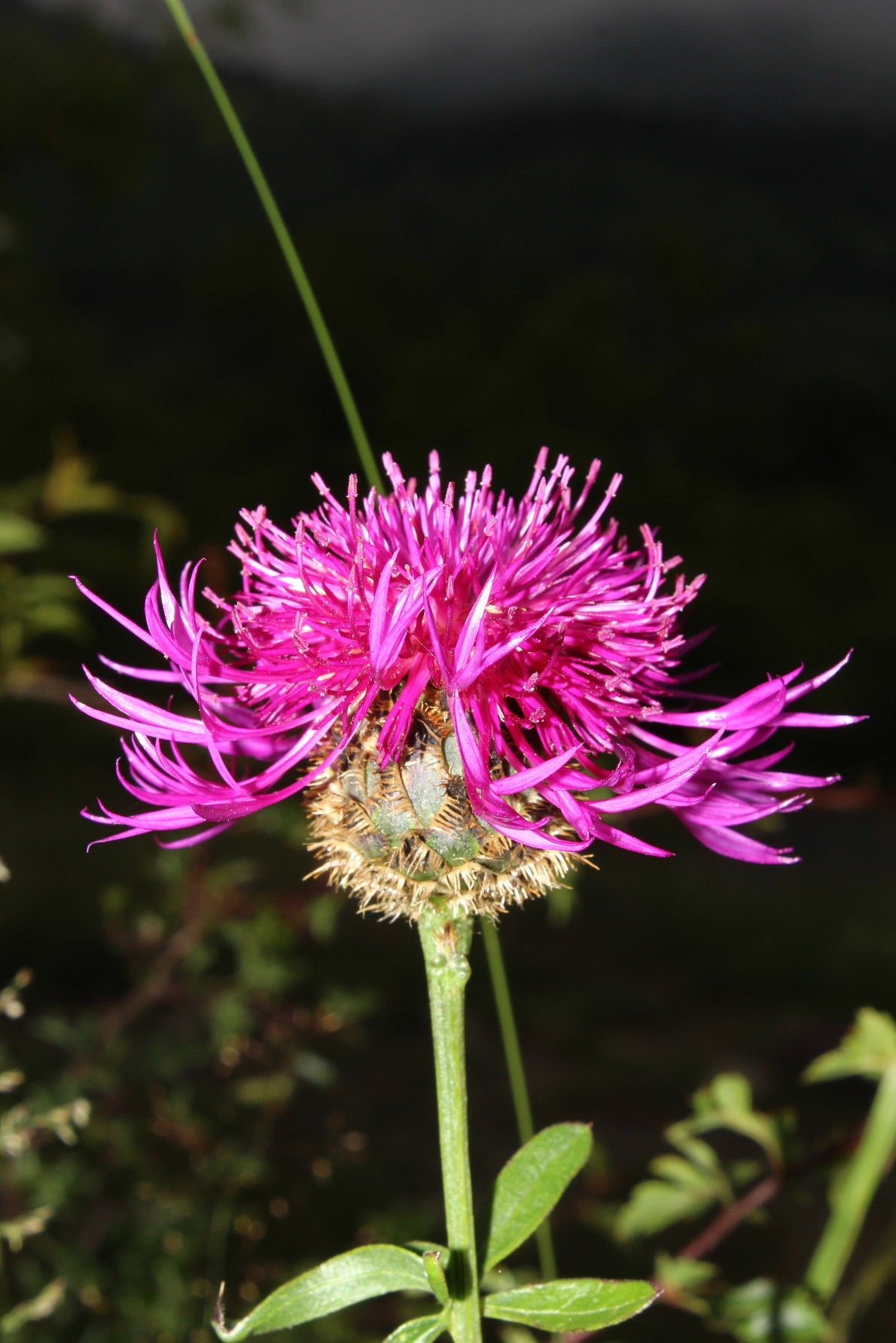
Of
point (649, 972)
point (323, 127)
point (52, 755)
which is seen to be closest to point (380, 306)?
point (323, 127)

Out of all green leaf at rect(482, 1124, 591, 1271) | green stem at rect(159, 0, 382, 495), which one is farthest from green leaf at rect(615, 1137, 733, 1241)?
green stem at rect(159, 0, 382, 495)

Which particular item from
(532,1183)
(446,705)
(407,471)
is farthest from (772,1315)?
(407,471)

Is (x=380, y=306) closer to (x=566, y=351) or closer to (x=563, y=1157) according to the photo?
(x=566, y=351)

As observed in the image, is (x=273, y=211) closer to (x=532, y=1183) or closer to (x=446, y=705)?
(x=446, y=705)

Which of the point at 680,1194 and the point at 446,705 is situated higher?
the point at 446,705

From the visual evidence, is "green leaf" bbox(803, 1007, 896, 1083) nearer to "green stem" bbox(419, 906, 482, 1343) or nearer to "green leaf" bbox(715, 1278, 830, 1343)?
"green leaf" bbox(715, 1278, 830, 1343)

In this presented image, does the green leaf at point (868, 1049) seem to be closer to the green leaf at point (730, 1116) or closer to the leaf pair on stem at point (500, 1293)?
the green leaf at point (730, 1116)
